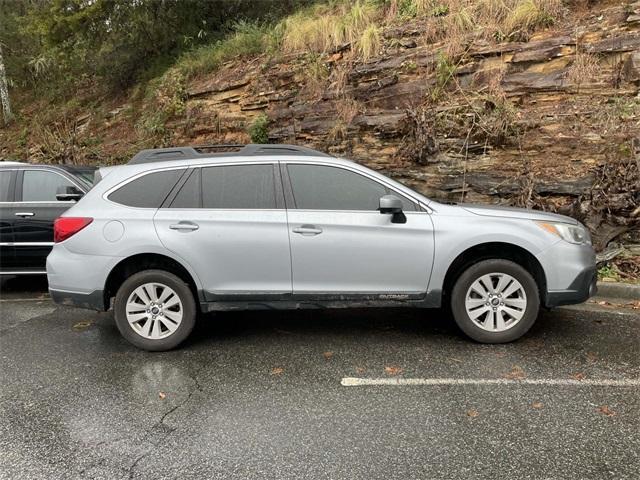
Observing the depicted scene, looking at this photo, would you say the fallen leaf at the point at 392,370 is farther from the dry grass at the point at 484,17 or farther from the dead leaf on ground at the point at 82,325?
the dry grass at the point at 484,17

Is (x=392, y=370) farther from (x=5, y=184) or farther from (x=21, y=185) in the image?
(x=5, y=184)

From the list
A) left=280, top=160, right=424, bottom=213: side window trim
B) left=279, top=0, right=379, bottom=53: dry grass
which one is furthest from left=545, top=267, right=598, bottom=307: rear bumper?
left=279, top=0, right=379, bottom=53: dry grass

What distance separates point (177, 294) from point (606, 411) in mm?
3449

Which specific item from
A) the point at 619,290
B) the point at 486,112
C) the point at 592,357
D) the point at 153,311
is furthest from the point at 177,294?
the point at 486,112

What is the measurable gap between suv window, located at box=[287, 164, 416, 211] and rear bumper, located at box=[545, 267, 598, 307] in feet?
4.73

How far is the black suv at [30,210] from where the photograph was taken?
6871 mm

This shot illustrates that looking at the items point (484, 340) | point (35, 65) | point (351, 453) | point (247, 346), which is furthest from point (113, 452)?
point (35, 65)

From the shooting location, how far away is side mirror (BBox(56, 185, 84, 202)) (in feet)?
22.1

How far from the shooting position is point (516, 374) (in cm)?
407

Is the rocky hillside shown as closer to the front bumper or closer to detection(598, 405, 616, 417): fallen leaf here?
the front bumper

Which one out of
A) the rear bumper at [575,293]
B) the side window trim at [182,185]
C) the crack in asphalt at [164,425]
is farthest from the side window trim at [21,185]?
the rear bumper at [575,293]

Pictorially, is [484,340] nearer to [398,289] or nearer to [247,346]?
[398,289]

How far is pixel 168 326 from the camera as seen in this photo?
471 cm

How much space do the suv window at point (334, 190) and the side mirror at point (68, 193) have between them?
3528mm
